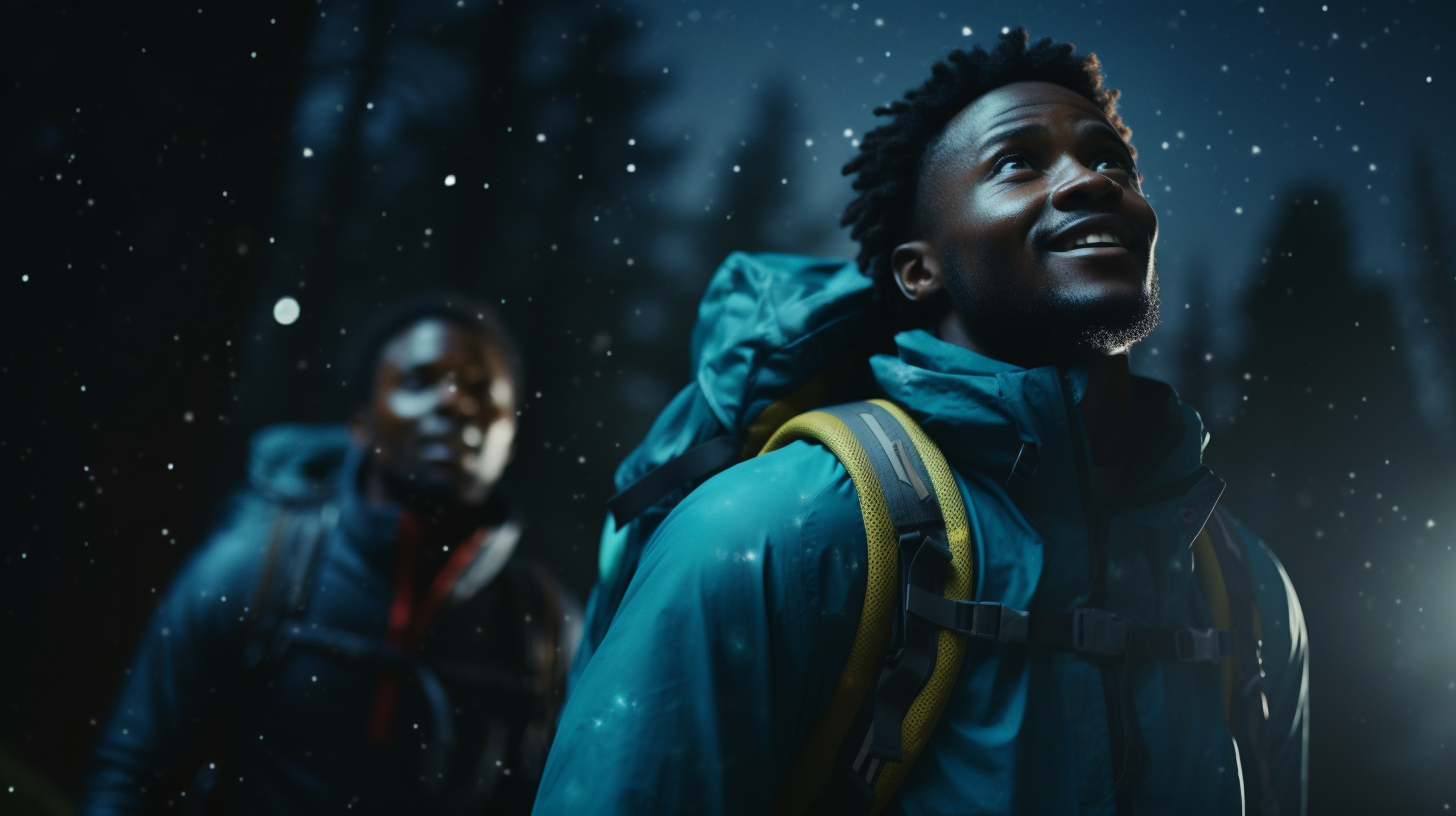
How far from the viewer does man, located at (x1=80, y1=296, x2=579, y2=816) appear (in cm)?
140

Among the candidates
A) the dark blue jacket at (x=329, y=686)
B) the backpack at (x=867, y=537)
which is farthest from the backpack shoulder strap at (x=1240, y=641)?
the dark blue jacket at (x=329, y=686)

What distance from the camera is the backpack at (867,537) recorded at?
25.9 inches

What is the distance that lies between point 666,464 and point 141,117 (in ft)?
7.05

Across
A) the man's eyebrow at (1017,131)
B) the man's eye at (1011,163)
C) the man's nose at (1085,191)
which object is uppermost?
the man's eyebrow at (1017,131)

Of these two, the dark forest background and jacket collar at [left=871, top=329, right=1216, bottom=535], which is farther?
the dark forest background

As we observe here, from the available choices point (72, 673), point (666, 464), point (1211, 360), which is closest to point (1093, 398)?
point (666, 464)

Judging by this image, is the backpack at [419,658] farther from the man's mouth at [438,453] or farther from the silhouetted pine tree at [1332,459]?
the silhouetted pine tree at [1332,459]

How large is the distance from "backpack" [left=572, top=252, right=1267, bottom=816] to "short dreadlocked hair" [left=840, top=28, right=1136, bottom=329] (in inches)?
2.7

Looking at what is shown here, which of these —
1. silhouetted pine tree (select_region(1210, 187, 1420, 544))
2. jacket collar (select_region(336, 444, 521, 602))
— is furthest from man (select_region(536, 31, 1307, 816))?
jacket collar (select_region(336, 444, 521, 602))

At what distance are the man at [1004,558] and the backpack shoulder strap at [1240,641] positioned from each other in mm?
20

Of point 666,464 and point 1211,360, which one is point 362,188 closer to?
point 666,464

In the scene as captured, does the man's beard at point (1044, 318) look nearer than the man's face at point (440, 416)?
Yes

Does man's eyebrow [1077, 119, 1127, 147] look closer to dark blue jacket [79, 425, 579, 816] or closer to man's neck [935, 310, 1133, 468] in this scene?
man's neck [935, 310, 1133, 468]

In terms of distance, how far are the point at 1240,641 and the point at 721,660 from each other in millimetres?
722
